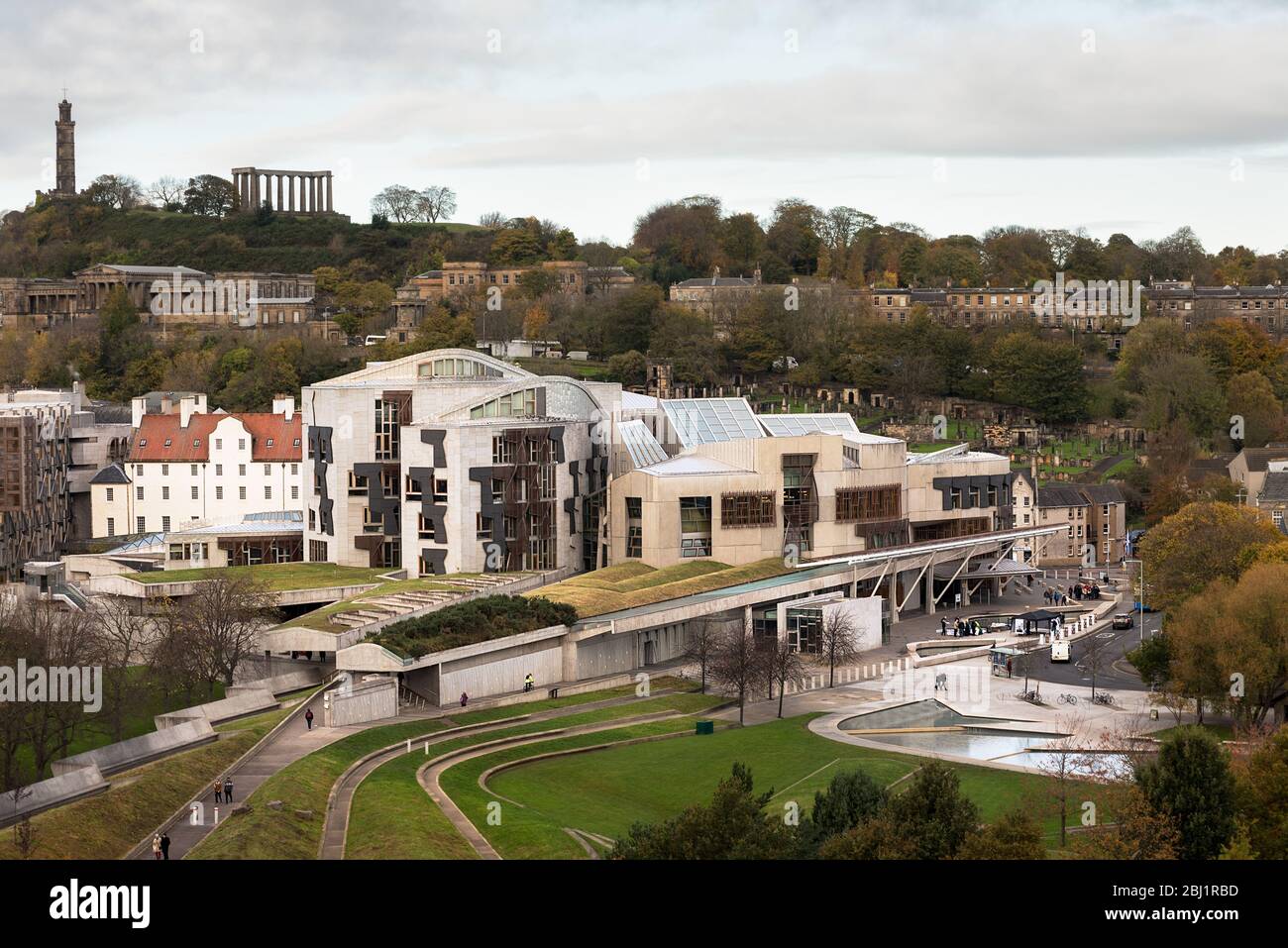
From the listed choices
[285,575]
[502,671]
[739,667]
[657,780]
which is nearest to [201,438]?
[285,575]

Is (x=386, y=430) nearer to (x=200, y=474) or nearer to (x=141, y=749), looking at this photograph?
(x=200, y=474)

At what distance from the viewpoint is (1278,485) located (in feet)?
354

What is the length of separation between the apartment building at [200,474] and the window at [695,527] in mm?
27879

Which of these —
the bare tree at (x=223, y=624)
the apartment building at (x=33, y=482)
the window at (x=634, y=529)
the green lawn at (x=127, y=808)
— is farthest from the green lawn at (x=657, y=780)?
the apartment building at (x=33, y=482)

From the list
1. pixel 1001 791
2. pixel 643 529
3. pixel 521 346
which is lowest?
pixel 1001 791

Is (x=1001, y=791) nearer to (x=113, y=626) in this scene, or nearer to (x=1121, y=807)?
(x=1121, y=807)

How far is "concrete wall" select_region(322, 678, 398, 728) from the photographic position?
54.7 m

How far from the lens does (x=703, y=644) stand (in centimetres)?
6575

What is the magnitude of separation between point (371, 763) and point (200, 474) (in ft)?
177

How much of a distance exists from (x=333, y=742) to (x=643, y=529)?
3146 cm

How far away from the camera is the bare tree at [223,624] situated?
2420 inches

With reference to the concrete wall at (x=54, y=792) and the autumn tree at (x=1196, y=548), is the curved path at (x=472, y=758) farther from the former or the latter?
the autumn tree at (x=1196, y=548)
